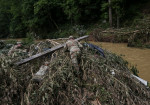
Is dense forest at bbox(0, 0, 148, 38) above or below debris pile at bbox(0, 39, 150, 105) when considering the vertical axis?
above

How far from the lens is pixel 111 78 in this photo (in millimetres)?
2934

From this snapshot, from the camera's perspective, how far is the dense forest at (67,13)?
43.9 feet

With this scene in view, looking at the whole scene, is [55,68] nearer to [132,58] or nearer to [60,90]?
[60,90]

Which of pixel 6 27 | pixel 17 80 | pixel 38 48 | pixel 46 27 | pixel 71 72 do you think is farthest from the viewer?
pixel 6 27

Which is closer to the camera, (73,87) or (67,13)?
(73,87)

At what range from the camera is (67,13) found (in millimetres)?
17984

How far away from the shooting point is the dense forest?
13391 millimetres

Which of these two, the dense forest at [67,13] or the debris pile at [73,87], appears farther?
the dense forest at [67,13]

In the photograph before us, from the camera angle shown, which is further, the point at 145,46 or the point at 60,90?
the point at 145,46

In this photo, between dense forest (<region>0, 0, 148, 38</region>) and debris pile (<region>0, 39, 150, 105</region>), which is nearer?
debris pile (<region>0, 39, 150, 105</region>)

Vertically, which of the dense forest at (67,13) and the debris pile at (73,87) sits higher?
the dense forest at (67,13)

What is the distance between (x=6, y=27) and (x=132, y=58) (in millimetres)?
29136

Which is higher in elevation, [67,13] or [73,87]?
[67,13]

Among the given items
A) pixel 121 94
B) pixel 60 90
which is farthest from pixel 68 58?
pixel 121 94
